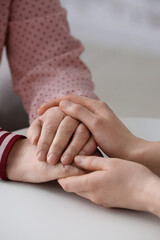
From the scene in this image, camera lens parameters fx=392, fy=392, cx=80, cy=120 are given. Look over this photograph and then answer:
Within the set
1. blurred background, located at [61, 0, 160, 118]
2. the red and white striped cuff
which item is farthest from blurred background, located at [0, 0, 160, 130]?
the red and white striped cuff

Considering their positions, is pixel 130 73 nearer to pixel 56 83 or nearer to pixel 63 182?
pixel 56 83

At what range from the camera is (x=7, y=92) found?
38.7 inches

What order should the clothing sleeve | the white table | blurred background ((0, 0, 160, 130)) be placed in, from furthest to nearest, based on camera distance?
1. blurred background ((0, 0, 160, 130))
2. the clothing sleeve
3. the white table

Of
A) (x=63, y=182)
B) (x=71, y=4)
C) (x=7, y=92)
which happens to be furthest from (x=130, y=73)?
(x=63, y=182)

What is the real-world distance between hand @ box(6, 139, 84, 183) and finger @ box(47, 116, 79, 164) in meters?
0.01

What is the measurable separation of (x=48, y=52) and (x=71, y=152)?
0.37 m

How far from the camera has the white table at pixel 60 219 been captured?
0.47m

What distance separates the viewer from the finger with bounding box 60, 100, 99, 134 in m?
0.60

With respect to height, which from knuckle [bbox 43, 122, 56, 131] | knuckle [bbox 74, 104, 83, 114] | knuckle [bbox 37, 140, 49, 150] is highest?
knuckle [bbox 74, 104, 83, 114]

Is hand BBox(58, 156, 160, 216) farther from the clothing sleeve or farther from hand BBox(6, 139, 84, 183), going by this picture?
the clothing sleeve

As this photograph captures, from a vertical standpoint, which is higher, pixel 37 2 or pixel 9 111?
pixel 37 2

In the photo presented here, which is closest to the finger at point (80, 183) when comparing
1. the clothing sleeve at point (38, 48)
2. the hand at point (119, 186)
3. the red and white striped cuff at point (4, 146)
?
the hand at point (119, 186)

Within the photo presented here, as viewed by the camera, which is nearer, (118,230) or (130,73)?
(118,230)

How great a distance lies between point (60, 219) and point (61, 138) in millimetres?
127
